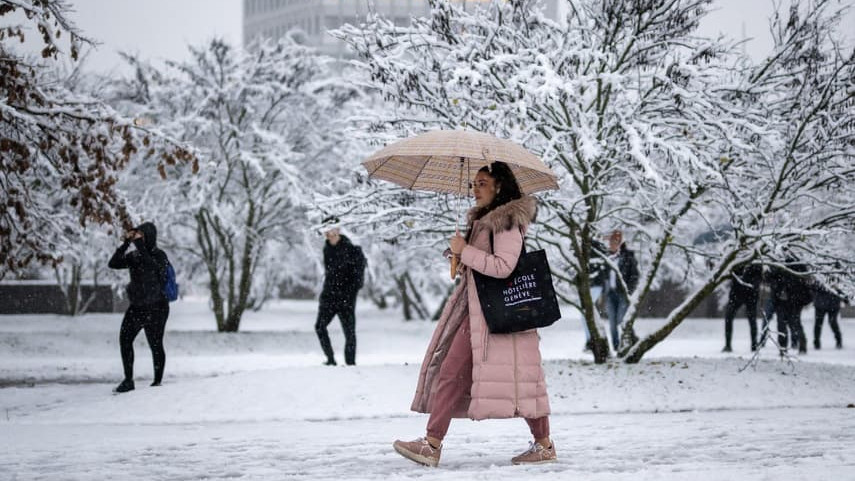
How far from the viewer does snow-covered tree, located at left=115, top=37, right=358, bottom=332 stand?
17.6 metres

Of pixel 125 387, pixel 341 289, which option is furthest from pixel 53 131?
pixel 341 289

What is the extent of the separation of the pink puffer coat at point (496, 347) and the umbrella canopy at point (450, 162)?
1.09 feet

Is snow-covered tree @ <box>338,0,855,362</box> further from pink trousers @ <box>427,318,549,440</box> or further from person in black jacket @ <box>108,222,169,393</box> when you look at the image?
pink trousers @ <box>427,318,549,440</box>

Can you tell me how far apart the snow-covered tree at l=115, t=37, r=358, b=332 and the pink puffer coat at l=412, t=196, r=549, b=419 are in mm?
11974

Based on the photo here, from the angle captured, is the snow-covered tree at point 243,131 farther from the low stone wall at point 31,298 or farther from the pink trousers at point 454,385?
the pink trousers at point 454,385

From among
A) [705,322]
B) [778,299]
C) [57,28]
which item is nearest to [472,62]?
[57,28]

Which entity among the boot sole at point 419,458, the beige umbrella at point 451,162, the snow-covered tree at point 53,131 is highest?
the snow-covered tree at point 53,131

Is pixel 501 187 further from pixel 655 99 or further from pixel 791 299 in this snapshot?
pixel 791 299

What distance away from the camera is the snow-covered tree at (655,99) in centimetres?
820

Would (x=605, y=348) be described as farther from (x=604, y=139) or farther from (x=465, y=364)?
(x=465, y=364)

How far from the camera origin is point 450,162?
6199 millimetres

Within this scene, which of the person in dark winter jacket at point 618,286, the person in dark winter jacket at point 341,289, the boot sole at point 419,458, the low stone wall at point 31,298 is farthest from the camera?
the low stone wall at point 31,298

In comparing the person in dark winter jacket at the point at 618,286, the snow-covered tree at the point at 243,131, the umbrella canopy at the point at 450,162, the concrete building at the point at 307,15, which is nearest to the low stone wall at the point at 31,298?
the snow-covered tree at the point at 243,131

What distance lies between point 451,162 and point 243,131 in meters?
13.2
